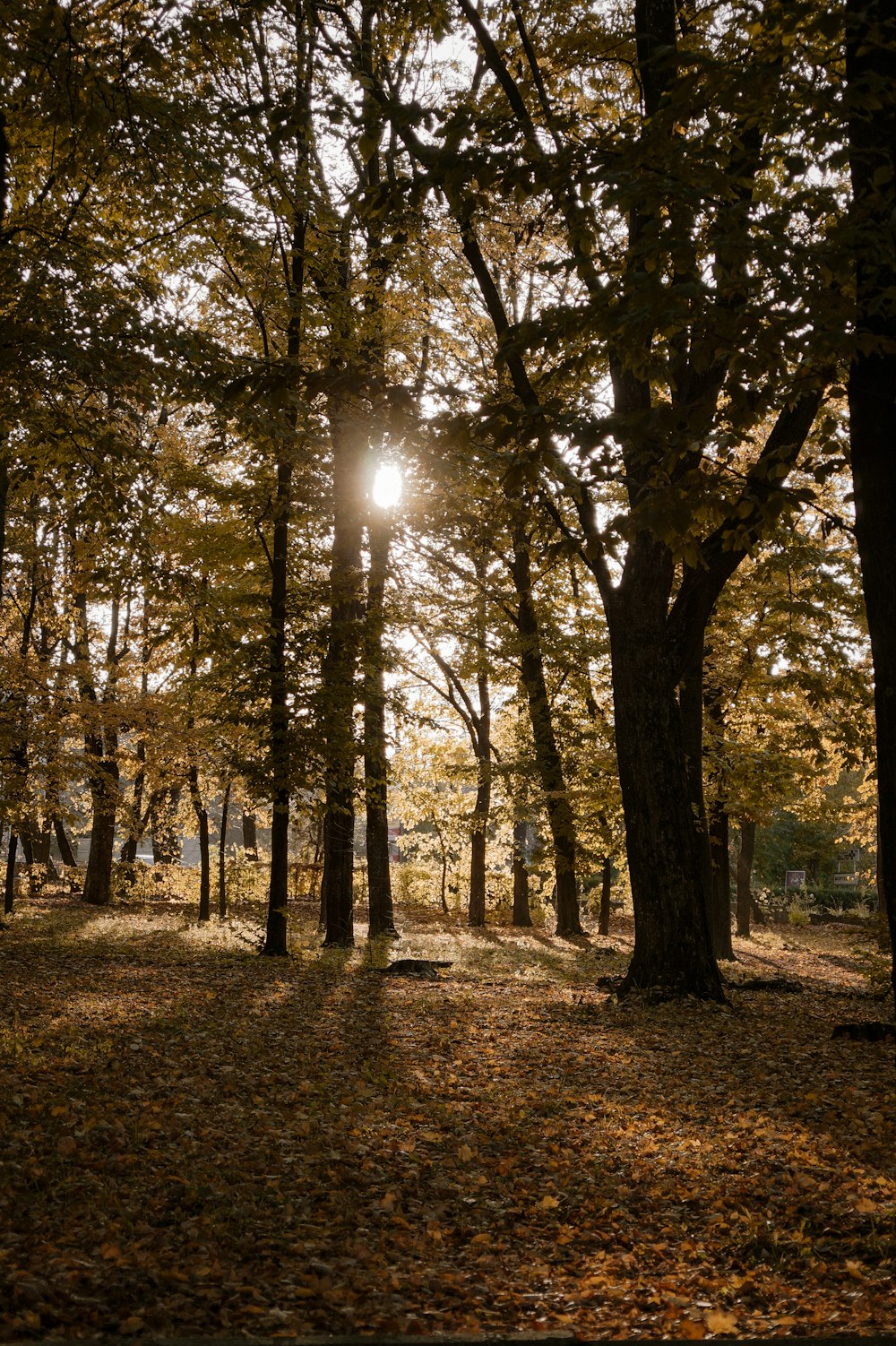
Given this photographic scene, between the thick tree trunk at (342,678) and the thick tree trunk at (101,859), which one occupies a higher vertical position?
the thick tree trunk at (342,678)

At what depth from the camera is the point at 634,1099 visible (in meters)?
6.38

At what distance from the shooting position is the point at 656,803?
9883 mm

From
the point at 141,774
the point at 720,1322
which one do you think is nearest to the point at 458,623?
the point at 141,774

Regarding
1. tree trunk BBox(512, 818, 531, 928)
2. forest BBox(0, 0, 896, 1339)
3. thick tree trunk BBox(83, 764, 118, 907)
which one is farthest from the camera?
tree trunk BBox(512, 818, 531, 928)

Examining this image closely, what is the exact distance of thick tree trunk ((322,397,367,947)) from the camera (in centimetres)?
1253

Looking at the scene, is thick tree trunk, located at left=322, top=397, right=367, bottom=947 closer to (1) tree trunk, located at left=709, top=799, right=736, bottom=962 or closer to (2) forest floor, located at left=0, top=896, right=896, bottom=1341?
(2) forest floor, located at left=0, top=896, right=896, bottom=1341

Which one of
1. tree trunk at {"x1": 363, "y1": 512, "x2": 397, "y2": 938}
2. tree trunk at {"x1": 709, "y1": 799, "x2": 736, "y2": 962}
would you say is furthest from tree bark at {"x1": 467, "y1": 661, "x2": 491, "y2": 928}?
tree trunk at {"x1": 709, "y1": 799, "x2": 736, "y2": 962}

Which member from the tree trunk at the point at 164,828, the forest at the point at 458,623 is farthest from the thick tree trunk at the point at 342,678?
the tree trunk at the point at 164,828

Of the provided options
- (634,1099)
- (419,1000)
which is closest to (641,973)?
(419,1000)

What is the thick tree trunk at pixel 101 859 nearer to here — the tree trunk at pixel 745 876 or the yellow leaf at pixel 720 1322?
the tree trunk at pixel 745 876

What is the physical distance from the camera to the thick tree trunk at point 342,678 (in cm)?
1253

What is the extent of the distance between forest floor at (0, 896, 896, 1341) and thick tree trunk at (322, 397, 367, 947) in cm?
374

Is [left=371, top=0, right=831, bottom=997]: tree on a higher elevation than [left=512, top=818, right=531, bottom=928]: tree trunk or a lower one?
higher

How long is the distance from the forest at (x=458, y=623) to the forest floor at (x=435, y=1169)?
0.11 ft
